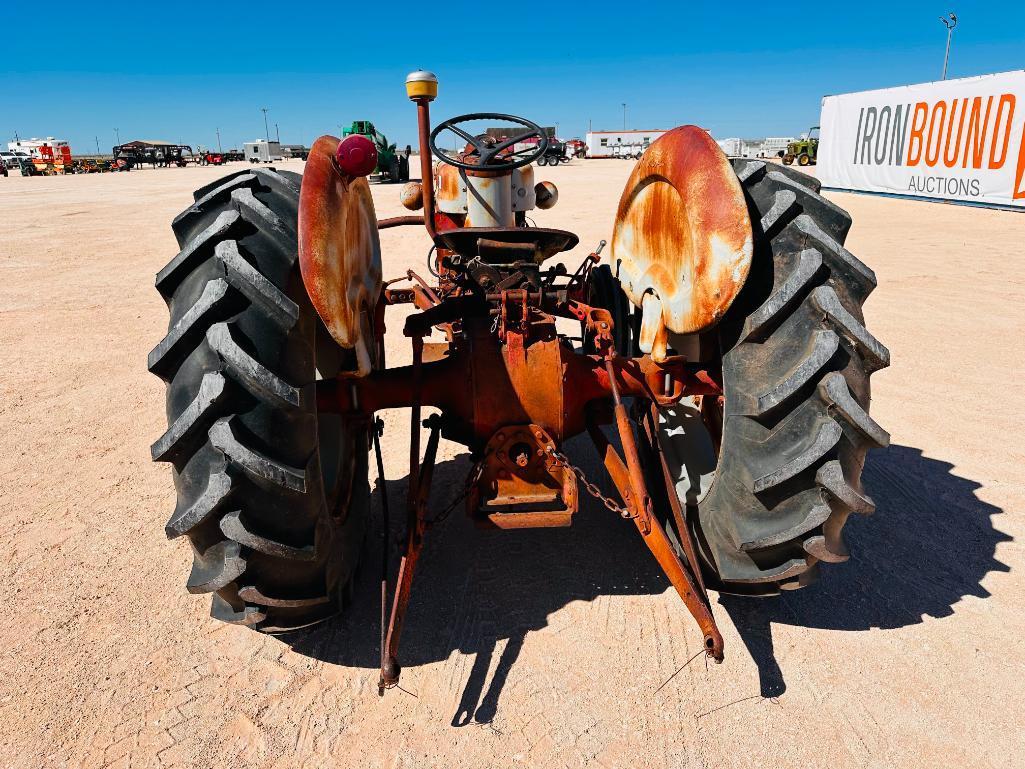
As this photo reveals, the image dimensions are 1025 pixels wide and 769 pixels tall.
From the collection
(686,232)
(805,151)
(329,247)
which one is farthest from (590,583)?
(805,151)

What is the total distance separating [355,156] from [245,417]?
2.64 feet

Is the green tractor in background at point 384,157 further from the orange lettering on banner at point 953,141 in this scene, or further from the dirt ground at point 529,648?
the dirt ground at point 529,648

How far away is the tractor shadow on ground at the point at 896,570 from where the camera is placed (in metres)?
2.40

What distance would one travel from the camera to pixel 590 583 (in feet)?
8.63

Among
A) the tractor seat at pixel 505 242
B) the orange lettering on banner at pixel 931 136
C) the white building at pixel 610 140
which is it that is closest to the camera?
the tractor seat at pixel 505 242

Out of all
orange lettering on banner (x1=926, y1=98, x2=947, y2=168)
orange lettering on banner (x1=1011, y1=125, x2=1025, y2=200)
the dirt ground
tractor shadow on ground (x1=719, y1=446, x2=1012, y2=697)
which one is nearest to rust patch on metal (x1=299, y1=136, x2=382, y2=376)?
the dirt ground

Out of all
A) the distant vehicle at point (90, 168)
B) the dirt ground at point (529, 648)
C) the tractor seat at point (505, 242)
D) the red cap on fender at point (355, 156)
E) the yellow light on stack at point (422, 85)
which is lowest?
the dirt ground at point (529, 648)

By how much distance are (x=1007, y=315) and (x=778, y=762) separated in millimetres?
6275

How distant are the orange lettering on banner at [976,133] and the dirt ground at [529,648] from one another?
13.9 meters

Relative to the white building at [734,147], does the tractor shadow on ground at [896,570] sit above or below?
below

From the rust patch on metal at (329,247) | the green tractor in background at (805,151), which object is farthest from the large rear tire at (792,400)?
the green tractor in background at (805,151)

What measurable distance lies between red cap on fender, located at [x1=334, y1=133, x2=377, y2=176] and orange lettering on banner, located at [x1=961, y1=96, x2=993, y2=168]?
55.1 feet

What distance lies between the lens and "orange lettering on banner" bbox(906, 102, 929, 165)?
53.2 feet

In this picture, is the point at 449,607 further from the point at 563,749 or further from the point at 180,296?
the point at 180,296
